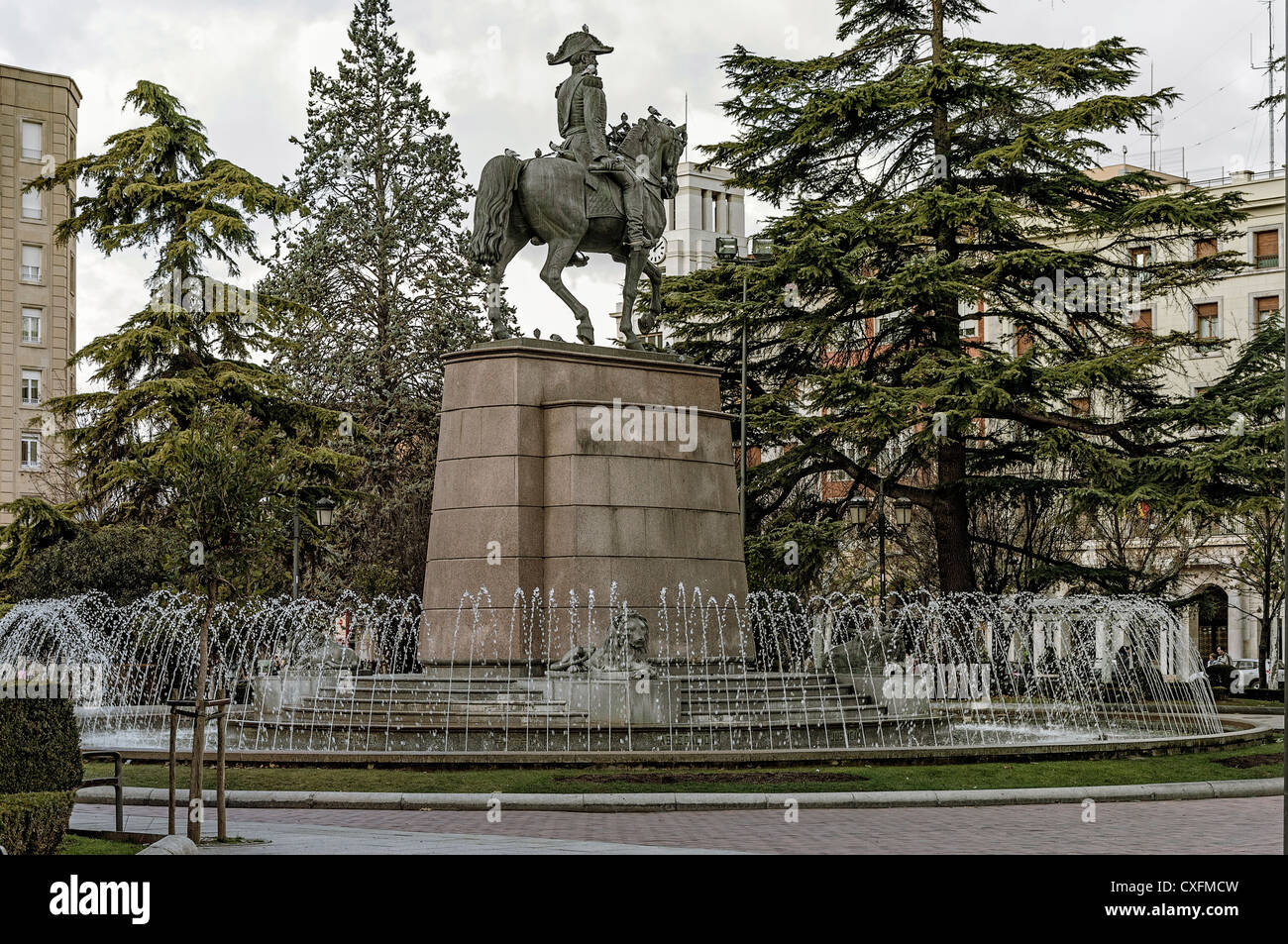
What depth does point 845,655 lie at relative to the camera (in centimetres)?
2227

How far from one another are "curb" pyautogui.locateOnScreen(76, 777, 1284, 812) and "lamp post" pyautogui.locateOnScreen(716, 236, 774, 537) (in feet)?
57.2

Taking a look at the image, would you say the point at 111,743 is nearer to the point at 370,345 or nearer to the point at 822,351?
the point at 822,351

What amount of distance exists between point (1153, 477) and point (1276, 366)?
5.28 meters

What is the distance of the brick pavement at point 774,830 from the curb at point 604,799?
A: 0.12 metres

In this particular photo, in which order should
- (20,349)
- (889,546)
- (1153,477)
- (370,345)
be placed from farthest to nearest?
1. (20,349)
2. (889,546)
3. (370,345)
4. (1153,477)

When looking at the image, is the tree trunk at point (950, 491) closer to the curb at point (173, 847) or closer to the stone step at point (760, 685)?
the stone step at point (760, 685)

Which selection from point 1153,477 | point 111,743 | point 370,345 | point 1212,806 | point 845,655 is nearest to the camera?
point 1212,806

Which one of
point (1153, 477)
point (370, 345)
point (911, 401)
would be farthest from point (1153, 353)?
point (370, 345)

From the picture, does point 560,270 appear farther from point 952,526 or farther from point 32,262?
point 32,262

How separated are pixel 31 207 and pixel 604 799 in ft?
195
